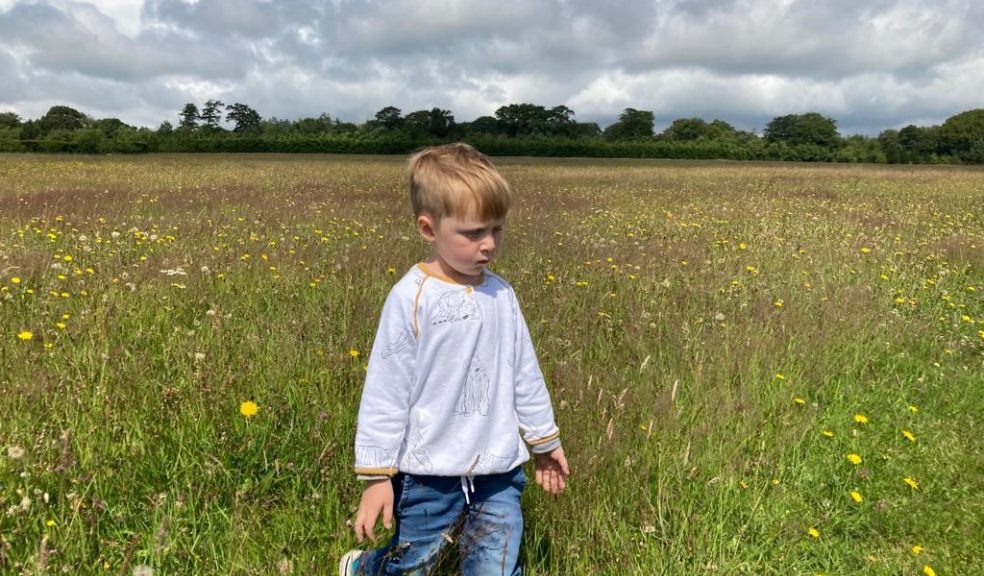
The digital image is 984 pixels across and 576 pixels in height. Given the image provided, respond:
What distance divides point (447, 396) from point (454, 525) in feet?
1.40

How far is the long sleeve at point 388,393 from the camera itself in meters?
1.80

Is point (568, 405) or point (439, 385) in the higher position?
point (439, 385)

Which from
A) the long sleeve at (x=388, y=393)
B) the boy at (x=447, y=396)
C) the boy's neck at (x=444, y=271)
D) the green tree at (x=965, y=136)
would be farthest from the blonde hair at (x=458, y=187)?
the green tree at (x=965, y=136)

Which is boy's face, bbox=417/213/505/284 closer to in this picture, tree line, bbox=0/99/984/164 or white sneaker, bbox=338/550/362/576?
white sneaker, bbox=338/550/362/576

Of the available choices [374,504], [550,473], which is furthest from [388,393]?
[550,473]

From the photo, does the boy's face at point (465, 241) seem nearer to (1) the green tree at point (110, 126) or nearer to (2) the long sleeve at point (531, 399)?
(2) the long sleeve at point (531, 399)

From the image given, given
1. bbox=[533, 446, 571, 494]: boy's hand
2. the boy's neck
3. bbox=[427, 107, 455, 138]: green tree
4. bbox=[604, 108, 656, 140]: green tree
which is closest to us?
the boy's neck

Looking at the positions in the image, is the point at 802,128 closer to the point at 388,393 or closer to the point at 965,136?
the point at 965,136

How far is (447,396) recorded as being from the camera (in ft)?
6.13

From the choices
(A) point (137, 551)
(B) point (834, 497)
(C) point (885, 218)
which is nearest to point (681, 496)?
(B) point (834, 497)

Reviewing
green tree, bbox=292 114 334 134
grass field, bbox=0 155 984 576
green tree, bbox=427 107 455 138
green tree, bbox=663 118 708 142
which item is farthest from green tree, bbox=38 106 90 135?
green tree, bbox=663 118 708 142

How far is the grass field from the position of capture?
228 centimetres

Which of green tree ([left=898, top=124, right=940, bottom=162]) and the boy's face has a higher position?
green tree ([left=898, top=124, right=940, bottom=162])

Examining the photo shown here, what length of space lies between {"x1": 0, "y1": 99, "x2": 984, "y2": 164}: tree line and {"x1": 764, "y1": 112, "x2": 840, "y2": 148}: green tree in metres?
0.16
